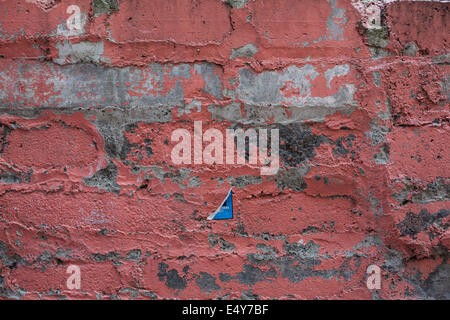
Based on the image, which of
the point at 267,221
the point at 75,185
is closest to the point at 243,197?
the point at 267,221

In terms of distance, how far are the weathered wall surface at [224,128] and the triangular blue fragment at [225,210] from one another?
0.01m

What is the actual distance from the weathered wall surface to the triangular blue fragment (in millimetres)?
12

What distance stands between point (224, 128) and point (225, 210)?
197mm

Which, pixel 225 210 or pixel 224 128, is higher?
pixel 224 128

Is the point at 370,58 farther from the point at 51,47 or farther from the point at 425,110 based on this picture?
the point at 51,47

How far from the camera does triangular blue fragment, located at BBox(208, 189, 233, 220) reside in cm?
72

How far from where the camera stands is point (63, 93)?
0.71 meters

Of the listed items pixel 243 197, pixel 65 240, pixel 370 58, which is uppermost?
pixel 370 58

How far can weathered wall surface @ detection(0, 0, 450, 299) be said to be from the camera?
70 centimetres

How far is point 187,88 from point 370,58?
441 mm

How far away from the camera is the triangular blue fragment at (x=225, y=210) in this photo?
716 millimetres

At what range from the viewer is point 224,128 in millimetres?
708

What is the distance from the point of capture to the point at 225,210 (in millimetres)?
717

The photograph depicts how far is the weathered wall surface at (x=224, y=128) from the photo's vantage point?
702mm
